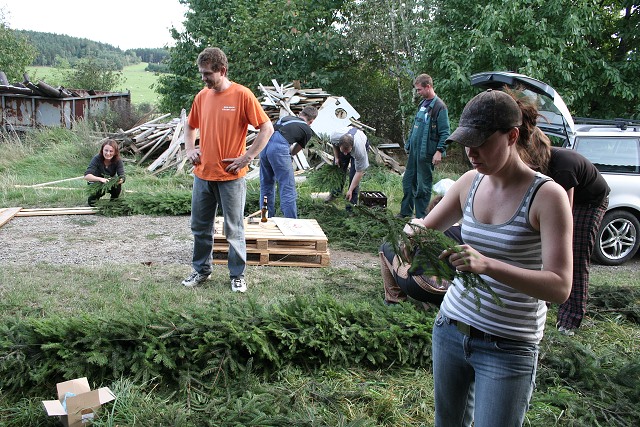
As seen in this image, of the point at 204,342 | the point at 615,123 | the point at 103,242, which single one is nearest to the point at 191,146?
the point at 204,342

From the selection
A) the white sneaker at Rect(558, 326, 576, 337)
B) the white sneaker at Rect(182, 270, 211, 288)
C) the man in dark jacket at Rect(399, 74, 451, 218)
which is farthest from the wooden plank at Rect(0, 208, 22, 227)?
the white sneaker at Rect(558, 326, 576, 337)

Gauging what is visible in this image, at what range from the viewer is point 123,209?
9414 mm

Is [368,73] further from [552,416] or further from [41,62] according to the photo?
[41,62]

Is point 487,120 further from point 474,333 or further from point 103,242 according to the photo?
point 103,242

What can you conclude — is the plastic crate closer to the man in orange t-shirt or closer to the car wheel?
the car wheel

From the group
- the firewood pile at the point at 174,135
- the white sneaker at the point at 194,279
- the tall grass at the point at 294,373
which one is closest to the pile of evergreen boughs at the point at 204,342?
the tall grass at the point at 294,373

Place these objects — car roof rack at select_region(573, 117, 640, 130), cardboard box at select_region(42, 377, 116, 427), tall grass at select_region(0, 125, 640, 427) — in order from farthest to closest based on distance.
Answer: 1. car roof rack at select_region(573, 117, 640, 130)
2. tall grass at select_region(0, 125, 640, 427)
3. cardboard box at select_region(42, 377, 116, 427)

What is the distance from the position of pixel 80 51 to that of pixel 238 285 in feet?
202

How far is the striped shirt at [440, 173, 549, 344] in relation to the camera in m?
2.00

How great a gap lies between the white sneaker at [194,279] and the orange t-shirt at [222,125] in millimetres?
1110

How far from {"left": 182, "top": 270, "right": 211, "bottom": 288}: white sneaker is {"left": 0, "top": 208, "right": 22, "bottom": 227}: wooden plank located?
4022mm

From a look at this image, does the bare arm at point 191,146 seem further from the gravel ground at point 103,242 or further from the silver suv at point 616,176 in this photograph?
the silver suv at point 616,176

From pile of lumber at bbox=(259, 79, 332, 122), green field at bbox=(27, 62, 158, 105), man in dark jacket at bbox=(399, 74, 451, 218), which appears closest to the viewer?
man in dark jacket at bbox=(399, 74, 451, 218)

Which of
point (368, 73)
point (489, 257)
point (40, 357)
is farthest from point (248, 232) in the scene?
point (368, 73)
